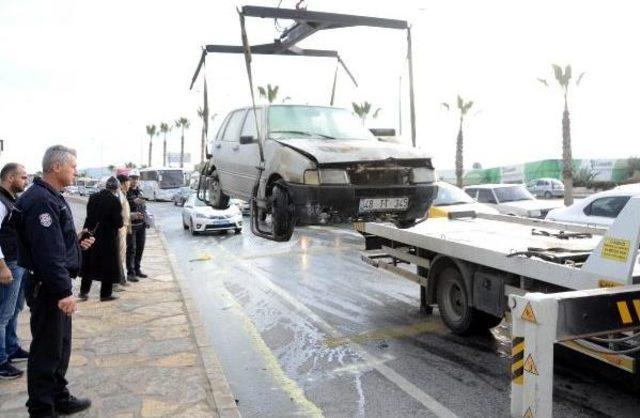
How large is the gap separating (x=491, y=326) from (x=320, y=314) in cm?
223

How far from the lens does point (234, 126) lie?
8.07 metres

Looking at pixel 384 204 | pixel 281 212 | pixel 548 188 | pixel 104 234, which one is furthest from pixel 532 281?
pixel 548 188

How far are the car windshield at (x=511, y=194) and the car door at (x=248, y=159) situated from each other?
32.7ft

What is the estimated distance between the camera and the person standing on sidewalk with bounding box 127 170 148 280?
9.38 metres

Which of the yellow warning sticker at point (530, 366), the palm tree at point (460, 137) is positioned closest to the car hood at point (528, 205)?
the yellow warning sticker at point (530, 366)

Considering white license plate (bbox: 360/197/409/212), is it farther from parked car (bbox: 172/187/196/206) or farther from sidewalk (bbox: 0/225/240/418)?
parked car (bbox: 172/187/196/206)

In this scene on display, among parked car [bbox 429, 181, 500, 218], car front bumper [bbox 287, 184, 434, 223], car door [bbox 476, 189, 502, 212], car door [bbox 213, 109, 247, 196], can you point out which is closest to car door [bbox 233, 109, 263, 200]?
car door [bbox 213, 109, 247, 196]

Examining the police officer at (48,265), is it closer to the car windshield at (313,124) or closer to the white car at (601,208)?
the car windshield at (313,124)

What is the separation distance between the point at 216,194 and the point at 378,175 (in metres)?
3.40

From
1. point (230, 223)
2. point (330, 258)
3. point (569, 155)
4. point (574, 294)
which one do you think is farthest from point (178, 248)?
point (569, 155)

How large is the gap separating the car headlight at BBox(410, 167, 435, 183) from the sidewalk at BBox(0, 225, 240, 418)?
278 centimetres

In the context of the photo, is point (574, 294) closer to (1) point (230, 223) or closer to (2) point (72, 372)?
(2) point (72, 372)

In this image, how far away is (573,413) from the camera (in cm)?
430

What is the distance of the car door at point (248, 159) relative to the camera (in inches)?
277
